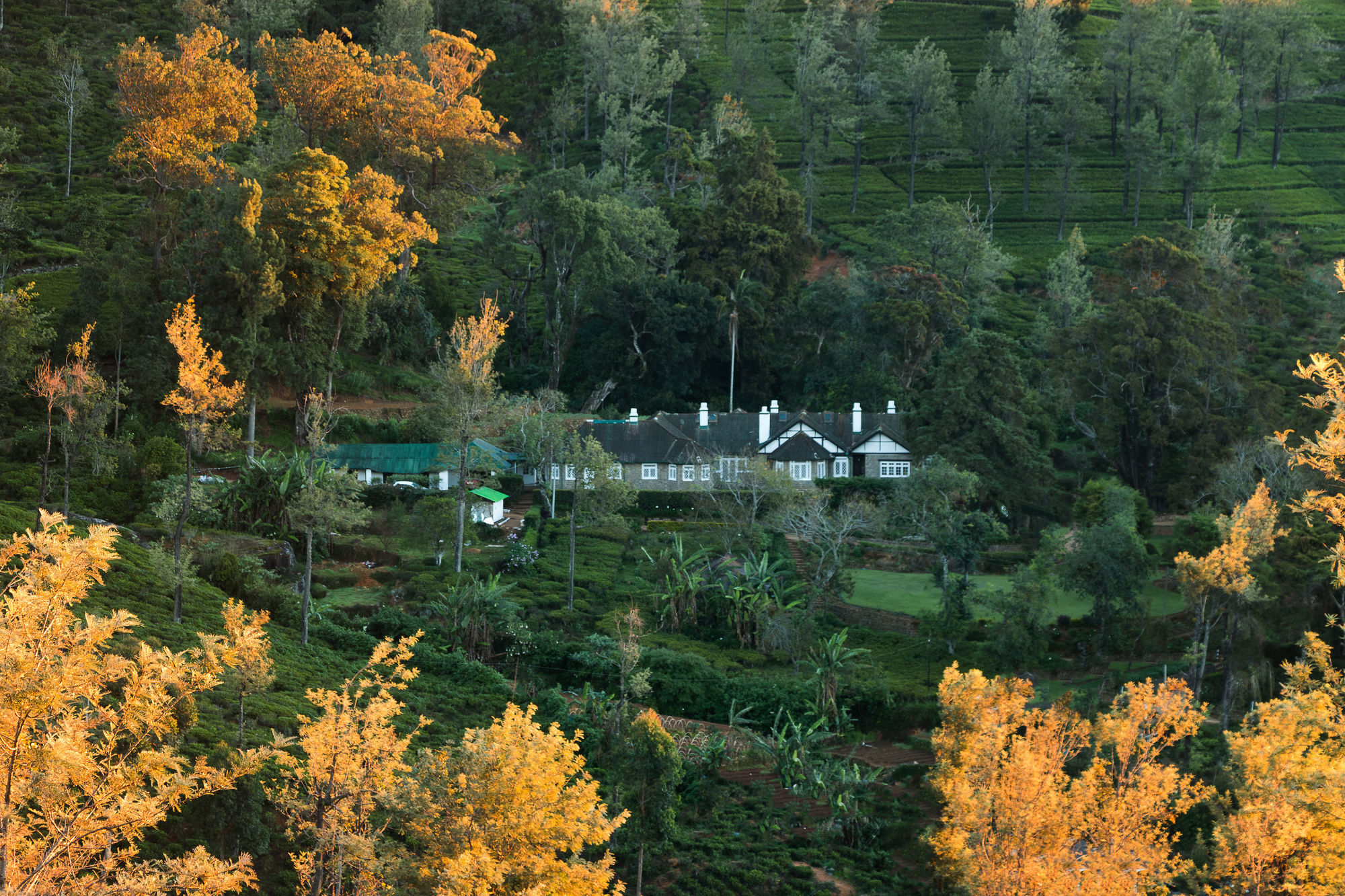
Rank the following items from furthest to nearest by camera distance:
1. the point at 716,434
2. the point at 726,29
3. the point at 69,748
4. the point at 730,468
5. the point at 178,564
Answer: the point at 726,29 → the point at 716,434 → the point at 730,468 → the point at 178,564 → the point at 69,748

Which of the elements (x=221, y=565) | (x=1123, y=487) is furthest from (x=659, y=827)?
(x=1123, y=487)

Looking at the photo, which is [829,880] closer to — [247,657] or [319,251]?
[247,657]

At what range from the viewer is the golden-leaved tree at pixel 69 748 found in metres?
13.9

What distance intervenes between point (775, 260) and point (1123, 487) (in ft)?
103

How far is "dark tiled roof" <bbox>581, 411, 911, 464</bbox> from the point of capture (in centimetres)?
6234

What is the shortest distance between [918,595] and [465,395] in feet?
66.0

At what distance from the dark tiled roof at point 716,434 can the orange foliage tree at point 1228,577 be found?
24.6 metres

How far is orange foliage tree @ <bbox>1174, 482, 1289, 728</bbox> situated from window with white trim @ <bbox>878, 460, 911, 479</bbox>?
80.2 feet

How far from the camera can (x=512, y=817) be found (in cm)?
1709

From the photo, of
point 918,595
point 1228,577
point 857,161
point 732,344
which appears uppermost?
point 857,161

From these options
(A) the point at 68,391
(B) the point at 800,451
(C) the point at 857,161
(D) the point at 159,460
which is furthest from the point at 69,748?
(C) the point at 857,161

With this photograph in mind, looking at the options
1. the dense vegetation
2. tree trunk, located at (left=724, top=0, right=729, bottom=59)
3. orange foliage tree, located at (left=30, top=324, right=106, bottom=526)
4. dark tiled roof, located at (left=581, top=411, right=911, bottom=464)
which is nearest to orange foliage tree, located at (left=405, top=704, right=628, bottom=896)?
the dense vegetation

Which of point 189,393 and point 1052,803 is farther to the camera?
point 189,393

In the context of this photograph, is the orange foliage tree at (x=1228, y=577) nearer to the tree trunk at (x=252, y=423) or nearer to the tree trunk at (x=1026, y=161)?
the tree trunk at (x=252, y=423)
